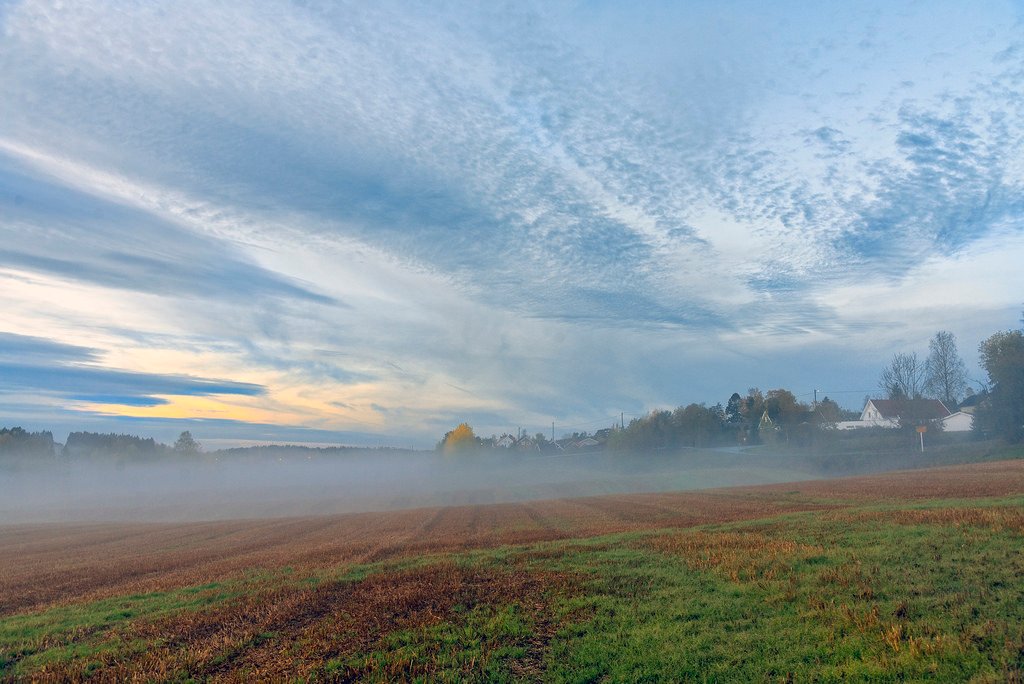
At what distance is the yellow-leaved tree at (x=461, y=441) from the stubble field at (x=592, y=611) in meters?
133

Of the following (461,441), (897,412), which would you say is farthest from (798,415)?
(461,441)

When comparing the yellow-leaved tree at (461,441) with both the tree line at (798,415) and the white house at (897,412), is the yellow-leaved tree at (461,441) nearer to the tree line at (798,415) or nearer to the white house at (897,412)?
the tree line at (798,415)

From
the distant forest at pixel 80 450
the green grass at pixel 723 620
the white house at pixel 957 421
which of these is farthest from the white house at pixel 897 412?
the distant forest at pixel 80 450

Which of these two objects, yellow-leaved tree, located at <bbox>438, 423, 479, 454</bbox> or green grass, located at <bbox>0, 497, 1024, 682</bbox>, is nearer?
green grass, located at <bbox>0, 497, 1024, 682</bbox>

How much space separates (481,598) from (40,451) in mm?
197091

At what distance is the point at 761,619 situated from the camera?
11.6 m

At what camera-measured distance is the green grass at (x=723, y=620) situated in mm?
9781

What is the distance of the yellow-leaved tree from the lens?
155 m

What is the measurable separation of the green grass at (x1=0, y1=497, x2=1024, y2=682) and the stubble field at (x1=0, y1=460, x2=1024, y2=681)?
46 mm

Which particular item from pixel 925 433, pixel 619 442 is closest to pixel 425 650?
pixel 925 433

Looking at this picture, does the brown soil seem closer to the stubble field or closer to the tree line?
the stubble field

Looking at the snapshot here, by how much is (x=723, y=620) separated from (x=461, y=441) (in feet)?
486

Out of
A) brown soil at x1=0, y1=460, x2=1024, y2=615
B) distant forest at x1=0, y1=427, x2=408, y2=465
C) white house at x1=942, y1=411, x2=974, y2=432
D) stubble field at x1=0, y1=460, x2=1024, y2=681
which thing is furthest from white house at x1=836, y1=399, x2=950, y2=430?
distant forest at x1=0, y1=427, x2=408, y2=465

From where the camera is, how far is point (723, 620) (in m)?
11.9
